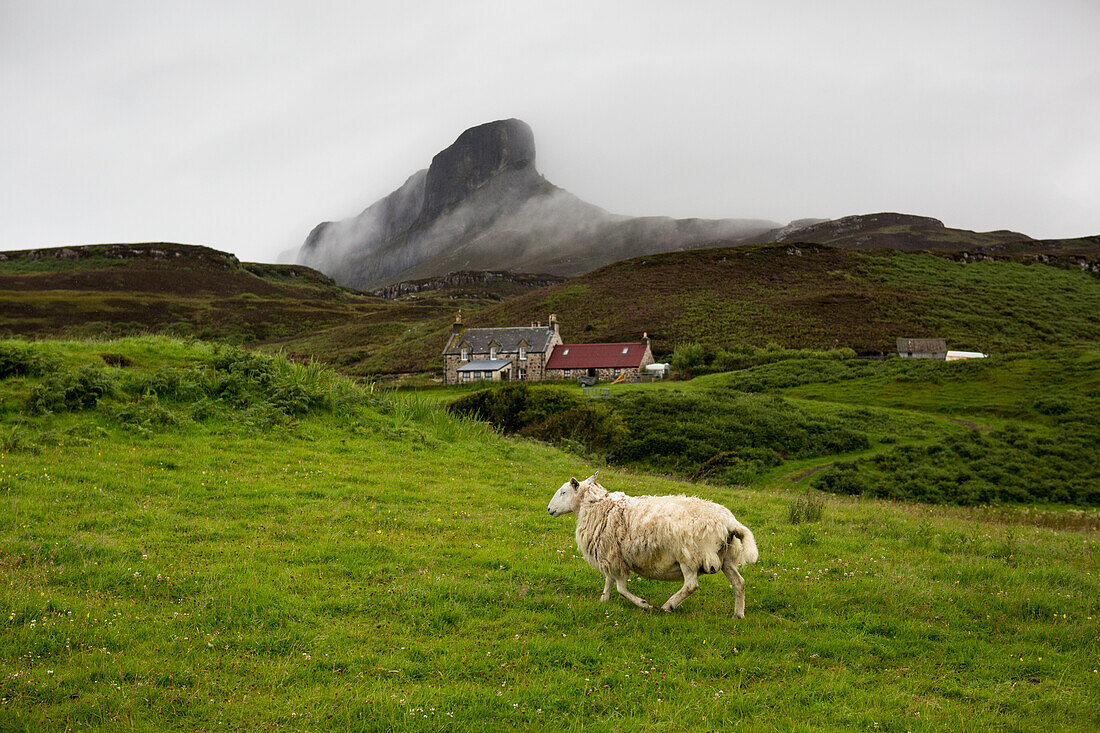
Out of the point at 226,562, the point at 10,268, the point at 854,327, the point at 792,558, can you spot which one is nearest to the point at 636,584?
the point at 792,558

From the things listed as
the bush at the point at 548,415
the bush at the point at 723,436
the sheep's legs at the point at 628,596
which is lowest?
the bush at the point at 723,436

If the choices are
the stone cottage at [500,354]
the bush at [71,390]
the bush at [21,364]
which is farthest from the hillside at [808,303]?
the bush at [71,390]

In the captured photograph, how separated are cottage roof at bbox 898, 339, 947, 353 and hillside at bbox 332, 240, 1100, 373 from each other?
2.81 m

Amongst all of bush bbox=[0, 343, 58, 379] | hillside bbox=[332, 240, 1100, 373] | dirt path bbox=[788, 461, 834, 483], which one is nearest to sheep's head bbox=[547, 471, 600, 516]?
bush bbox=[0, 343, 58, 379]

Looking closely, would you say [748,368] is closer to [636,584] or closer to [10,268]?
[636,584]

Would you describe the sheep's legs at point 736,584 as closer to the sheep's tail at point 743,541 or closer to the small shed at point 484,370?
the sheep's tail at point 743,541

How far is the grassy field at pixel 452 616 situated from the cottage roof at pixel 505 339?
73.8 m

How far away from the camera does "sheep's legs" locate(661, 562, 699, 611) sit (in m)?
9.21

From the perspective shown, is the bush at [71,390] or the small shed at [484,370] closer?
the bush at [71,390]

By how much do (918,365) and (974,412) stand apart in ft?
55.4

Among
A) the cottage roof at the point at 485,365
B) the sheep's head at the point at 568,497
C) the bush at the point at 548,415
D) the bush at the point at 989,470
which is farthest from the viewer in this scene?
the cottage roof at the point at 485,365

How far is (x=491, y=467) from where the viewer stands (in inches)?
870

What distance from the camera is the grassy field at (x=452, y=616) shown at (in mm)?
6766

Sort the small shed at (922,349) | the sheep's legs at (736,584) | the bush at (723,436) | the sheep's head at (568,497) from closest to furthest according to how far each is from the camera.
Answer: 1. the sheep's legs at (736,584)
2. the sheep's head at (568,497)
3. the bush at (723,436)
4. the small shed at (922,349)
